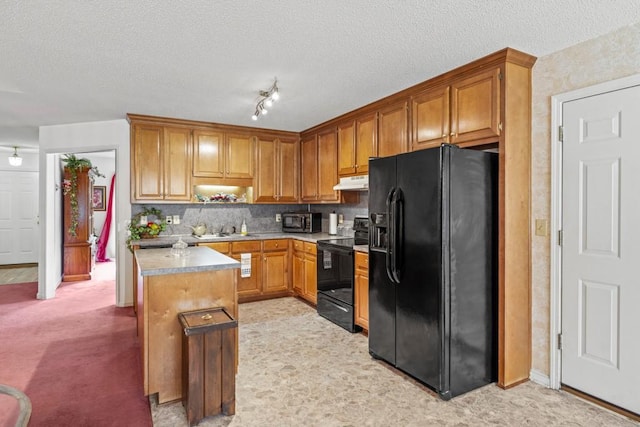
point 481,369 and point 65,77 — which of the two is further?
point 65,77

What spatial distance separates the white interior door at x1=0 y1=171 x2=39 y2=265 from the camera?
7605 mm

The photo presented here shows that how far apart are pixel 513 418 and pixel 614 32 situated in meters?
2.52

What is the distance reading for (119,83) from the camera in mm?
3355

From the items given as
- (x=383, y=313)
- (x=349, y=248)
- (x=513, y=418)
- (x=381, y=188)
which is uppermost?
(x=381, y=188)

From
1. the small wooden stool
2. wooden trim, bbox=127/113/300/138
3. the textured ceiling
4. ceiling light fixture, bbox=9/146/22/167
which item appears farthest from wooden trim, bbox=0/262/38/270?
the small wooden stool

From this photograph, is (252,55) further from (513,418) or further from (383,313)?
(513,418)

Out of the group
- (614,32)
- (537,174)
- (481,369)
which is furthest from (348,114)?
(481,369)

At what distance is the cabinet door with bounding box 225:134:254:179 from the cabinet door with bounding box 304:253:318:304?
1519 millimetres

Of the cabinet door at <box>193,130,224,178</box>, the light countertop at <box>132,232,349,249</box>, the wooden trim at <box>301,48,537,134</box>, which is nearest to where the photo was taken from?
the wooden trim at <box>301,48,537,134</box>

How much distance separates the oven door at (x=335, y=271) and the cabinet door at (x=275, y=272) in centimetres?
90

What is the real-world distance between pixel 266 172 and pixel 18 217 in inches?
240

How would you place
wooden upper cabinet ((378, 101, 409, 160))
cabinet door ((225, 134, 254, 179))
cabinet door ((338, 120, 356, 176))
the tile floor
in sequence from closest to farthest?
the tile floor < wooden upper cabinet ((378, 101, 409, 160)) < cabinet door ((338, 120, 356, 176)) < cabinet door ((225, 134, 254, 179))

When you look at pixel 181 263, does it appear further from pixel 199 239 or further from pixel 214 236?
pixel 214 236

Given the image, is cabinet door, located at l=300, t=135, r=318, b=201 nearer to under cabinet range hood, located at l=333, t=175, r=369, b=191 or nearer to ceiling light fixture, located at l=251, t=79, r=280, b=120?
under cabinet range hood, located at l=333, t=175, r=369, b=191
